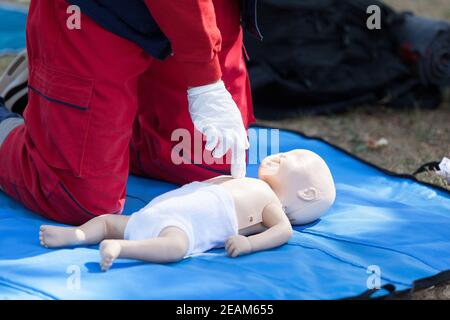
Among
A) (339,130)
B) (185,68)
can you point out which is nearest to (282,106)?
(339,130)

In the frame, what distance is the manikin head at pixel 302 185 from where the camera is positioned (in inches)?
81.4

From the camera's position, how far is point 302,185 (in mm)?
2066

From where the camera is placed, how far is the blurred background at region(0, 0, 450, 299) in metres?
3.04

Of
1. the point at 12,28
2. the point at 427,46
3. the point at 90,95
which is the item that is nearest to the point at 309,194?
the point at 90,95

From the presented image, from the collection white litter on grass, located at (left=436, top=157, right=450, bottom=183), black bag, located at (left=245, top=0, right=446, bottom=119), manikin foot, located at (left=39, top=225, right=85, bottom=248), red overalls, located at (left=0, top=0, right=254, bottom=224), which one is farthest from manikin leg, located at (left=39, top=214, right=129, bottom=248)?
black bag, located at (left=245, top=0, right=446, bottom=119)

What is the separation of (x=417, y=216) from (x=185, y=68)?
764 millimetres

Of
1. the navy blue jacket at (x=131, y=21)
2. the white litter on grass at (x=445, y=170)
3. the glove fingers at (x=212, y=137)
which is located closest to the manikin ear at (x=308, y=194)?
the glove fingers at (x=212, y=137)

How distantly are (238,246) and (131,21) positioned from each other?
0.59m

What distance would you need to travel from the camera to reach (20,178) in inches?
83.7

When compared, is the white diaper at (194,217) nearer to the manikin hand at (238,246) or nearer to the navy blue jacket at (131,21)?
the manikin hand at (238,246)

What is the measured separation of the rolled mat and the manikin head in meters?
1.55

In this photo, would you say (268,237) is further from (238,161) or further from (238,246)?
(238,161)
